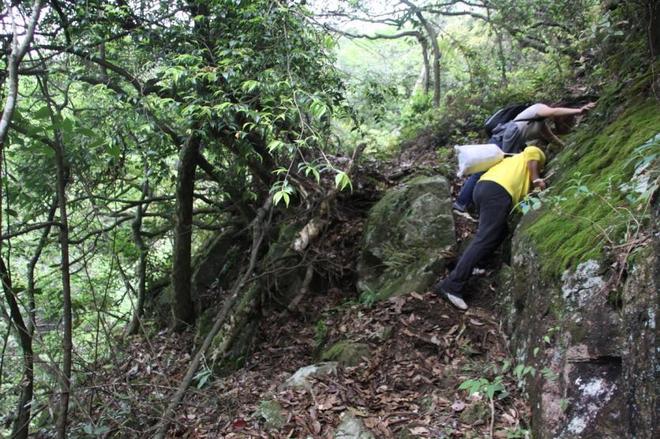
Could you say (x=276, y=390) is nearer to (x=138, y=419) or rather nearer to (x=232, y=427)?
(x=232, y=427)

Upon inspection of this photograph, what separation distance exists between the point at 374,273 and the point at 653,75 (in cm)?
375

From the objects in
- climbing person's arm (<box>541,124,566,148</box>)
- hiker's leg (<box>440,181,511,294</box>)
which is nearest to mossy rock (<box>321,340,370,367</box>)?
hiker's leg (<box>440,181,511,294</box>)

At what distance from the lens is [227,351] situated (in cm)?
634

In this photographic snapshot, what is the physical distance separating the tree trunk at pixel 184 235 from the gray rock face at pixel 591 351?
4515mm

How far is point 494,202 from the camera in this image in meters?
4.88

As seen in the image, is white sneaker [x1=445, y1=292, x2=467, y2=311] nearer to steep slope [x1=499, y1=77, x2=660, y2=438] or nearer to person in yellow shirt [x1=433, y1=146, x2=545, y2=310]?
person in yellow shirt [x1=433, y1=146, x2=545, y2=310]

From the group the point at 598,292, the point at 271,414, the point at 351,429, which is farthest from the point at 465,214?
the point at 271,414

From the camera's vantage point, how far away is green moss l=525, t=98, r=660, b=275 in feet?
11.2

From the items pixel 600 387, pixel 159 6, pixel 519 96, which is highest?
pixel 159 6

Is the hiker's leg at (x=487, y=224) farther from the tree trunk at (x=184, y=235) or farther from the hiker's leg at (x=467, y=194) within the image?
the tree trunk at (x=184, y=235)

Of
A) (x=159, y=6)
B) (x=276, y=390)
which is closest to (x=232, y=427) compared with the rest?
(x=276, y=390)

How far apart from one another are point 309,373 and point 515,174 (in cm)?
299

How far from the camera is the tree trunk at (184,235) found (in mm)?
6500

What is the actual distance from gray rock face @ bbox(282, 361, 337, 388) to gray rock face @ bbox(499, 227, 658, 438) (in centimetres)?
182
